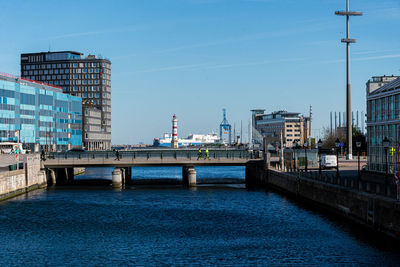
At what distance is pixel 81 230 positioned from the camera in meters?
47.2

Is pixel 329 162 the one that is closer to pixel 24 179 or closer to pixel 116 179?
pixel 116 179

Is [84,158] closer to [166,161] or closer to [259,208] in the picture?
[166,161]

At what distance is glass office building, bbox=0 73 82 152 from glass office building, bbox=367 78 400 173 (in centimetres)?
8977

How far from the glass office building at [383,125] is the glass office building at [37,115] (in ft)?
295

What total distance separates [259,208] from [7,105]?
10706cm

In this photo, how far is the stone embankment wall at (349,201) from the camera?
3912cm

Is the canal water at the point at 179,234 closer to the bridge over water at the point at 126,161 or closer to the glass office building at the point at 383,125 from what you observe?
the glass office building at the point at 383,125

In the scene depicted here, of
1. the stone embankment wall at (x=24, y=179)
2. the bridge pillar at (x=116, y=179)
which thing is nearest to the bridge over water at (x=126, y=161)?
the bridge pillar at (x=116, y=179)

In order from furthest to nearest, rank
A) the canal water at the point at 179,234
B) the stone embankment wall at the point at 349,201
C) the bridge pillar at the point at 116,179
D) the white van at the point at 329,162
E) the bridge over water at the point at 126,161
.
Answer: the bridge over water at the point at 126,161, the bridge pillar at the point at 116,179, the white van at the point at 329,162, the stone embankment wall at the point at 349,201, the canal water at the point at 179,234

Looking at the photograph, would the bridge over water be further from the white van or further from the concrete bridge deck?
the white van

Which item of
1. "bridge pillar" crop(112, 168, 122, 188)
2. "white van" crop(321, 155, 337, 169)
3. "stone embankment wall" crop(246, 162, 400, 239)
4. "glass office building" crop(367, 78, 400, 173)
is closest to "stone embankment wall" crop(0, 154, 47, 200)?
"bridge pillar" crop(112, 168, 122, 188)

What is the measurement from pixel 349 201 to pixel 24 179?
49249 millimetres

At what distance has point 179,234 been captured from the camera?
45.0m

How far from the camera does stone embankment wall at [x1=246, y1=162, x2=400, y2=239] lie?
39.1 m
